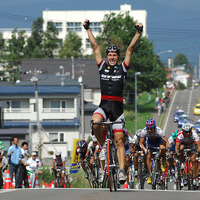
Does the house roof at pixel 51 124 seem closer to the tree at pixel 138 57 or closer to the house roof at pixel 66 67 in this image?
the house roof at pixel 66 67

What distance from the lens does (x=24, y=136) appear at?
6738 centimetres

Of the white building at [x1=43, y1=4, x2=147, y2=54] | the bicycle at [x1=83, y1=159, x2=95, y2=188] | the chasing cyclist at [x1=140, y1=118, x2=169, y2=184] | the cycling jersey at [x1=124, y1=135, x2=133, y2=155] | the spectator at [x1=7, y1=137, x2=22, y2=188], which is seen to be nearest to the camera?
the chasing cyclist at [x1=140, y1=118, x2=169, y2=184]

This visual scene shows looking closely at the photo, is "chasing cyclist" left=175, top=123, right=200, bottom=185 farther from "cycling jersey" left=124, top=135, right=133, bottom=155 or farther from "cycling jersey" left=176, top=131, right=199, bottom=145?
"cycling jersey" left=124, top=135, right=133, bottom=155

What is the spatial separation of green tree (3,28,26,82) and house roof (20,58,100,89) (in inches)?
Answer: 772

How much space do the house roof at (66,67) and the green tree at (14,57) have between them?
19.6 m

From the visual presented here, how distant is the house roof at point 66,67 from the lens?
94000 mm

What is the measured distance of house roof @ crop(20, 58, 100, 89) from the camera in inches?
3701

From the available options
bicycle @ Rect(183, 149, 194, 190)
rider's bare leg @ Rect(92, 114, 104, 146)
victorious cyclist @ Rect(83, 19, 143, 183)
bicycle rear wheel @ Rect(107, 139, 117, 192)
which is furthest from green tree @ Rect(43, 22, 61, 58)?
bicycle rear wheel @ Rect(107, 139, 117, 192)

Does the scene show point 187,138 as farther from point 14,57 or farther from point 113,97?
point 14,57

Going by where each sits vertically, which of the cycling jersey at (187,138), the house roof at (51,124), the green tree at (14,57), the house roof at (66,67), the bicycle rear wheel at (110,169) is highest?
the green tree at (14,57)

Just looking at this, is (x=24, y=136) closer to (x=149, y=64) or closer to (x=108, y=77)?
(x=149, y=64)

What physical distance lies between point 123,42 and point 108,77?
3728 inches

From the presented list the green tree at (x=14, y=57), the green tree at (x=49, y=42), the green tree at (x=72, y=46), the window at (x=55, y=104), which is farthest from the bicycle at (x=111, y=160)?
the green tree at (x=49, y=42)

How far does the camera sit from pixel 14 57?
120000mm
